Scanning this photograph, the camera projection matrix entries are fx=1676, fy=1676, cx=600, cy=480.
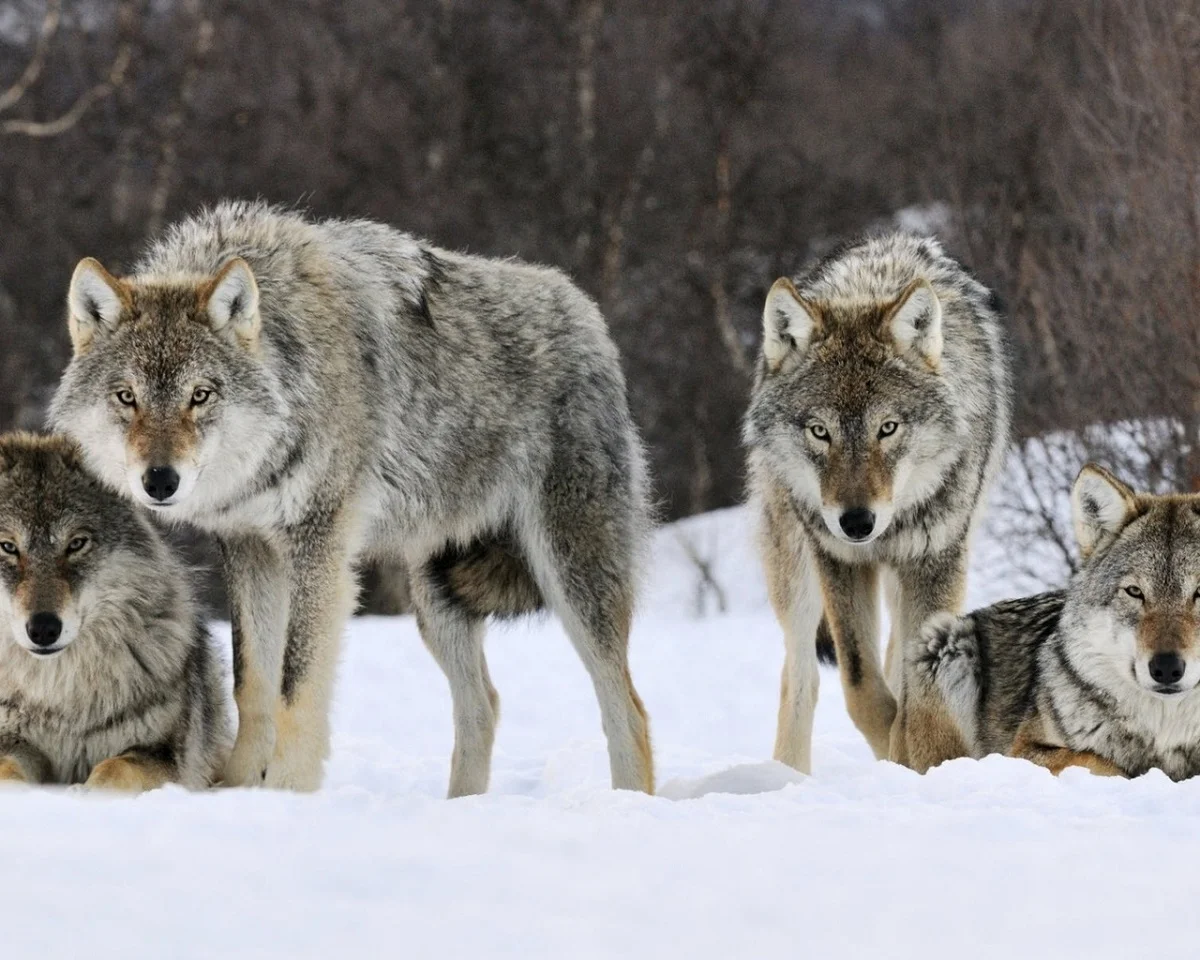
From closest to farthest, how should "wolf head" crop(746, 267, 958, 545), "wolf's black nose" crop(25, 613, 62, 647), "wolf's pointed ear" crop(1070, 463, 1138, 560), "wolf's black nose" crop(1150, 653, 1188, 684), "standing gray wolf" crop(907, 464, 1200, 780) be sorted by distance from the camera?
"wolf's black nose" crop(25, 613, 62, 647) < "wolf's black nose" crop(1150, 653, 1188, 684) < "standing gray wolf" crop(907, 464, 1200, 780) < "wolf's pointed ear" crop(1070, 463, 1138, 560) < "wolf head" crop(746, 267, 958, 545)

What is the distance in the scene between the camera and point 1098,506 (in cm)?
525

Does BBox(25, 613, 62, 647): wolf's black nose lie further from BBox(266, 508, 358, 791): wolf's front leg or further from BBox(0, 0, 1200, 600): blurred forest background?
BBox(0, 0, 1200, 600): blurred forest background

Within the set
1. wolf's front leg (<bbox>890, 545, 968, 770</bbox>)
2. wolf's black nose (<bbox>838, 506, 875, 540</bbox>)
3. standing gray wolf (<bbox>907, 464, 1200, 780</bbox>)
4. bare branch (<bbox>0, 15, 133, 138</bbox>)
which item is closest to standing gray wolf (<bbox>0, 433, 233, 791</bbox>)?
wolf's black nose (<bbox>838, 506, 875, 540</bbox>)

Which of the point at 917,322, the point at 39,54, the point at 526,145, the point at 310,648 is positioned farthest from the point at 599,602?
the point at 39,54

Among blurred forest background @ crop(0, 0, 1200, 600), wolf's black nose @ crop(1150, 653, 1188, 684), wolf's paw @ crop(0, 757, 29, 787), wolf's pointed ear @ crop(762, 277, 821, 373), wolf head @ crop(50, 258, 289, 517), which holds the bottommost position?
wolf's paw @ crop(0, 757, 29, 787)

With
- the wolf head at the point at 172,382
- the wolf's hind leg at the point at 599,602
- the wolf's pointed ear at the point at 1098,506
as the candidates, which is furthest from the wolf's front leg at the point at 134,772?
the wolf's pointed ear at the point at 1098,506

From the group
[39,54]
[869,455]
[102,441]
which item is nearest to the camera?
[102,441]

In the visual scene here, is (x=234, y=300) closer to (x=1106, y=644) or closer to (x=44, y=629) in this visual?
(x=44, y=629)

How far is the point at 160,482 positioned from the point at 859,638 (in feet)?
8.35

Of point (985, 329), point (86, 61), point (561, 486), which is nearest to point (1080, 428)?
point (985, 329)

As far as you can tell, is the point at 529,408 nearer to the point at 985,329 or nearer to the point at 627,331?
the point at 985,329

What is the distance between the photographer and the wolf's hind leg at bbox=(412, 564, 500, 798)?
610 centimetres

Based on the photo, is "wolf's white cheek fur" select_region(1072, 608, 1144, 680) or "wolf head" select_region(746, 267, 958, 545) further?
"wolf head" select_region(746, 267, 958, 545)

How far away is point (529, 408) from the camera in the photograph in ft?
19.2
